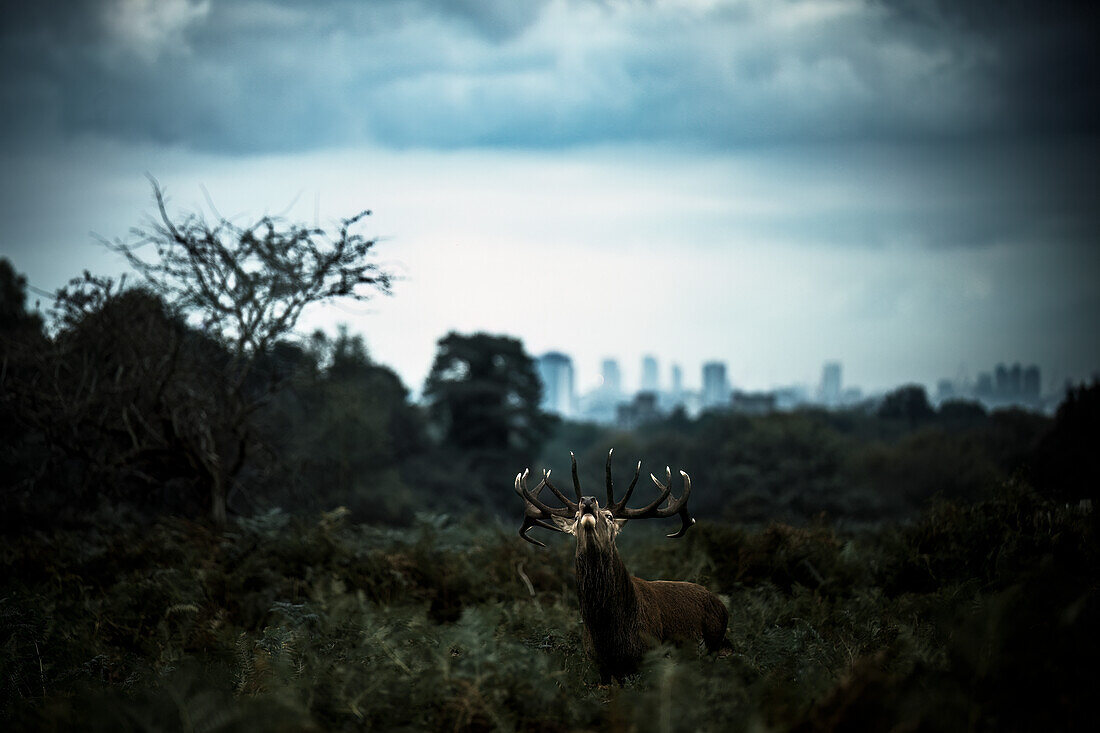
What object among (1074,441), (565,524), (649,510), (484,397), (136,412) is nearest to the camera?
(565,524)

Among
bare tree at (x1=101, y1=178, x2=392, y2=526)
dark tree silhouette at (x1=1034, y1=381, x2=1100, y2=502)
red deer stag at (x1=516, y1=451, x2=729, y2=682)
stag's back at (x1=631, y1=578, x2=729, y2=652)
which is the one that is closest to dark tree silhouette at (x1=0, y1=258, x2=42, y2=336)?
bare tree at (x1=101, y1=178, x2=392, y2=526)

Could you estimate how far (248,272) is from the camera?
468 inches

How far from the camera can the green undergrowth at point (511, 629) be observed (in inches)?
127

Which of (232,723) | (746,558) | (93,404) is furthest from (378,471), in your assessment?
(232,723)

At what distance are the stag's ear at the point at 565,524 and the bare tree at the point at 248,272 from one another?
22.5 ft

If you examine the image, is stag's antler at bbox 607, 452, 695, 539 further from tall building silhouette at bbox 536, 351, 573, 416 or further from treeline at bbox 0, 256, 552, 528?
tall building silhouette at bbox 536, 351, 573, 416

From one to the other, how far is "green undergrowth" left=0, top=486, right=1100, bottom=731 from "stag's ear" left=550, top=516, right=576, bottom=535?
97cm

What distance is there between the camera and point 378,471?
32719 millimetres

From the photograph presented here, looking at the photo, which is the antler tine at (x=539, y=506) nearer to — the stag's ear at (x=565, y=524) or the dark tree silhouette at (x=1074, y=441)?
the stag's ear at (x=565, y=524)

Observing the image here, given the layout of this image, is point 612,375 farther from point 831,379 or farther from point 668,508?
point 668,508

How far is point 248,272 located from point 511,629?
26.0 feet

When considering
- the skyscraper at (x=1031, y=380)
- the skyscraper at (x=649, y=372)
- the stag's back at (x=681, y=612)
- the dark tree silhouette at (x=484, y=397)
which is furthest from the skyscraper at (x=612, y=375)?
the stag's back at (x=681, y=612)

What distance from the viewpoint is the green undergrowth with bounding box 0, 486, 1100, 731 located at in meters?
3.23

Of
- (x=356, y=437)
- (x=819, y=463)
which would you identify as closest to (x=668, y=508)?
(x=356, y=437)
